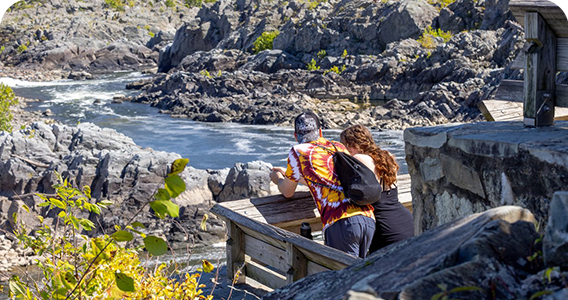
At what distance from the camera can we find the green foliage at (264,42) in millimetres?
49219

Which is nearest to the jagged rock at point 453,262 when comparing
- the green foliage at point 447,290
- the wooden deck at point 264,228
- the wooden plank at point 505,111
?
the green foliage at point 447,290

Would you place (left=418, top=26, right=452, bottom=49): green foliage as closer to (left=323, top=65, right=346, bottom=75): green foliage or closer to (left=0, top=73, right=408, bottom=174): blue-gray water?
(left=323, top=65, right=346, bottom=75): green foliage

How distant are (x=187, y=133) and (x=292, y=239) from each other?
22106 mm

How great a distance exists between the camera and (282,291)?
203cm

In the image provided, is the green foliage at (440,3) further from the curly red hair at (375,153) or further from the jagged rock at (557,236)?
the jagged rock at (557,236)

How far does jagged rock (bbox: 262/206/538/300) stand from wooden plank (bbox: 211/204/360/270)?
176 cm

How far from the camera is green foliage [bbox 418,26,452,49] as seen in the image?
42638 millimetres

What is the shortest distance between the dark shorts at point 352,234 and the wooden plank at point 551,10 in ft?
4.93

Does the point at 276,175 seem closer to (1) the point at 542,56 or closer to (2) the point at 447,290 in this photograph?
(1) the point at 542,56

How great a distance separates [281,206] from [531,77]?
2205 millimetres

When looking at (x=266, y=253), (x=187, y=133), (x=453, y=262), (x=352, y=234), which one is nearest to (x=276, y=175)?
(x=266, y=253)

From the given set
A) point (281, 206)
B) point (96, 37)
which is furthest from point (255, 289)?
point (96, 37)

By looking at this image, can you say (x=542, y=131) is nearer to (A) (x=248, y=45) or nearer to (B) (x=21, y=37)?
(A) (x=248, y=45)

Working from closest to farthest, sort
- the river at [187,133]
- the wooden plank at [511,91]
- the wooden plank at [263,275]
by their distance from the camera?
the wooden plank at [511,91], the wooden plank at [263,275], the river at [187,133]
